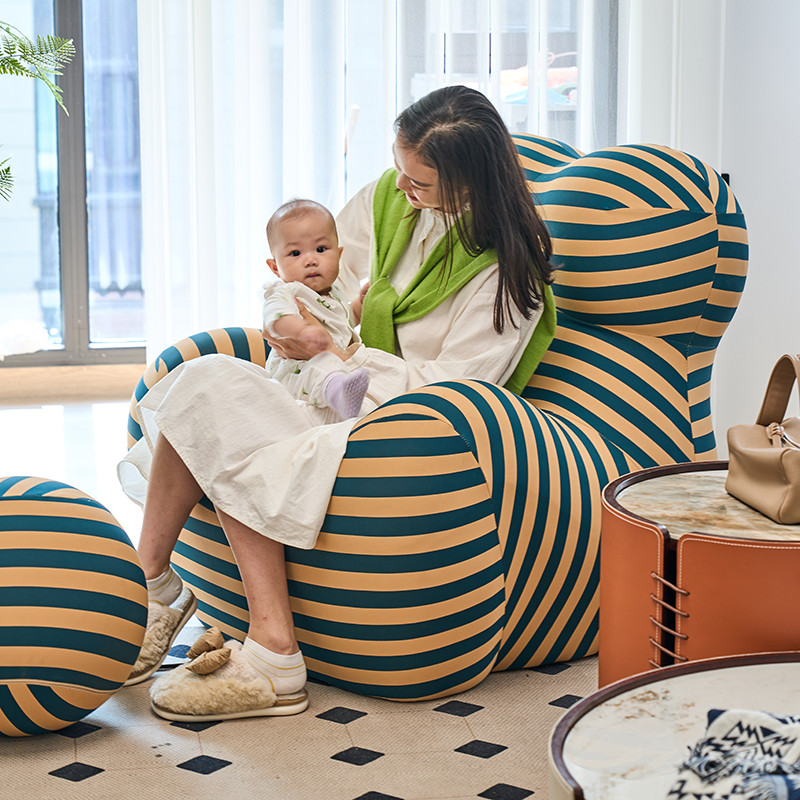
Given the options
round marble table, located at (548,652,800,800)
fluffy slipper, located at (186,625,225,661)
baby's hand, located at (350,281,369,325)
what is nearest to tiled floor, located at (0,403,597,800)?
fluffy slipper, located at (186,625,225,661)

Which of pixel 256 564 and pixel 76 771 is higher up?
pixel 256 564

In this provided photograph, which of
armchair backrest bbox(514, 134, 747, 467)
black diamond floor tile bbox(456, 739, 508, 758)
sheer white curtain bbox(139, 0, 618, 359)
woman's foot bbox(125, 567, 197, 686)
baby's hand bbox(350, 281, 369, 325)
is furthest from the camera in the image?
sheer white curtain bbox(139, 0, 618, 359)

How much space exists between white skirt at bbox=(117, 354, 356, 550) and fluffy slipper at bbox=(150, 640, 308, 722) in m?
0.20

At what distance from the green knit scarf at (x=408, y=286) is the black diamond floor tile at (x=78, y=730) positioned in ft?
2.50

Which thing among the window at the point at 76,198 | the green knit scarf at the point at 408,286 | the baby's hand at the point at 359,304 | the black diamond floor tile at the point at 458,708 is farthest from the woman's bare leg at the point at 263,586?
the window at the point at 76,198

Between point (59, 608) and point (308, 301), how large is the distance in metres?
0.65

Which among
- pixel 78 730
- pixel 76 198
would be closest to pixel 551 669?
pixel 78 730

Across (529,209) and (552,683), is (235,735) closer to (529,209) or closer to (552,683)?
(552,683)

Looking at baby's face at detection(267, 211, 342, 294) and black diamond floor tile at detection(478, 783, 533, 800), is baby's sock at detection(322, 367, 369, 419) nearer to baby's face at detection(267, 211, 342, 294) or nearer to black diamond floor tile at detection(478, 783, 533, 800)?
baby's face at detection(267, 211, 342, 294)

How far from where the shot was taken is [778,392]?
1.14 metres

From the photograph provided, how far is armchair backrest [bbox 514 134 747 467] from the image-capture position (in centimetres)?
155

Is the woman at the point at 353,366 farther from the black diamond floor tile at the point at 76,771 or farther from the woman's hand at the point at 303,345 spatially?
the black diamond floor tile at the point at 76,771

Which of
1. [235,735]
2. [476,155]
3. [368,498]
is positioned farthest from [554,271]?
[235,735]

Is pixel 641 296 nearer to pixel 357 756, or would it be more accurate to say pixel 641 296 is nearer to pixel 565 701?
pixel 565 701
